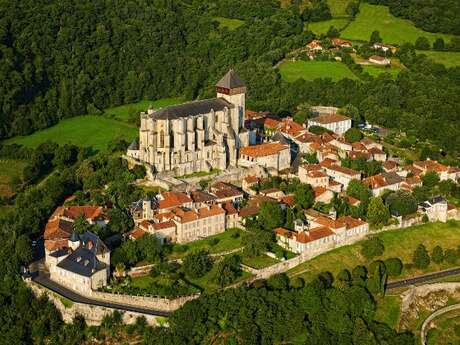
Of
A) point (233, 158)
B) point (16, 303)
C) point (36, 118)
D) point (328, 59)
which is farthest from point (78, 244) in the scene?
point (328, 59)

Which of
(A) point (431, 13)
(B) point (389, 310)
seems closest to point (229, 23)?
(A) point (431, 13)

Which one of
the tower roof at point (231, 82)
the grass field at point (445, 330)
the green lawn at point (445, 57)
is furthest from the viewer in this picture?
the green lawn at point (445, 57)

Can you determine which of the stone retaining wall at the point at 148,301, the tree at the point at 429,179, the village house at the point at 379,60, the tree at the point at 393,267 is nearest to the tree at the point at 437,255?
the tree at the point at 393,267

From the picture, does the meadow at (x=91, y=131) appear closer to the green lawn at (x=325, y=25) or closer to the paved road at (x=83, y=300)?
the paved road at (x=83, y=300)

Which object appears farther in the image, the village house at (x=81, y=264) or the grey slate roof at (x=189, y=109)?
the grey slate roof at (x=189, y=109)

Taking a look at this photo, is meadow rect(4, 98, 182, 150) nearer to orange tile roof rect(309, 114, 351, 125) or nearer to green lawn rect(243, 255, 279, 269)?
orange tile roof rect(309, 114, 351, 125)

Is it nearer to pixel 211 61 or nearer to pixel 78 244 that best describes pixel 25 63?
pixel 211 61

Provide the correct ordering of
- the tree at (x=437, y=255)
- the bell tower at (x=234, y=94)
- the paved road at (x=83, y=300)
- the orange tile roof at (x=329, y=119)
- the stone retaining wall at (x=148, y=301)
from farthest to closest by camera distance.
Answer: the orange tile roof at (x=329, y=119), the bell tower at (x=234, y=94), the tree at (x=437, y=255), the stone retaining wall at (x=148, y=301), the paved road at (x=83, y=300)

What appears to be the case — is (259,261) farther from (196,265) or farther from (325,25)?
(325,25)
